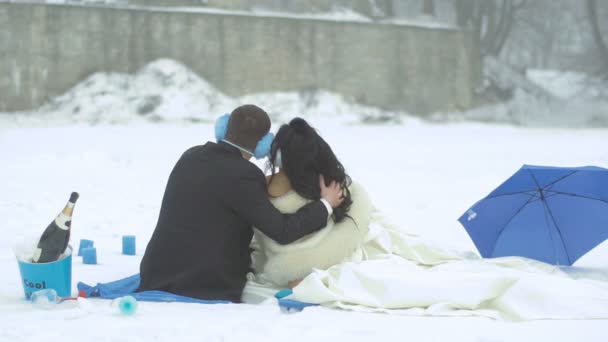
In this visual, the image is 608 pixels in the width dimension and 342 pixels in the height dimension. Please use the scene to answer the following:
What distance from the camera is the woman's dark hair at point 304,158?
4418mm

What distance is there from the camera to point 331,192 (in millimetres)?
4438

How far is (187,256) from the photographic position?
14.2ft

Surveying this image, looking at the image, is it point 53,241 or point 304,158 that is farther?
point 304,158

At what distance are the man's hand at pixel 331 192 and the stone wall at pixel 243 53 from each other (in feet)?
52.8

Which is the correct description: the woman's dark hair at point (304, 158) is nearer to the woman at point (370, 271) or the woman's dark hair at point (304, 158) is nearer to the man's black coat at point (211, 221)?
the woman at point (370, 271)

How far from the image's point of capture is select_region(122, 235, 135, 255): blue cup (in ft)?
20.5

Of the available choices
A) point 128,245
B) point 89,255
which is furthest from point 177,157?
point 89,255

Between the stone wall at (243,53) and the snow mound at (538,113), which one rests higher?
the stone wall at (243,53)

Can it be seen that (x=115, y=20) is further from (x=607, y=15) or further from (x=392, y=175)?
(x=607, y=15)

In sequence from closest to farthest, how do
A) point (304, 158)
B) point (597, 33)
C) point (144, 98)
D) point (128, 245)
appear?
point (304, 158) < point (128, 245) < point (144, 98) < point (597, 33)

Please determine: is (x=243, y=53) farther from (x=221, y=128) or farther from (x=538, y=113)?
(x=221, y=128)

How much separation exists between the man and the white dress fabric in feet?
0.49

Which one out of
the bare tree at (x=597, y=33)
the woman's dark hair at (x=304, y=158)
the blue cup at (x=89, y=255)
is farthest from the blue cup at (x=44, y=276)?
the bare tree at (x=597, y=33)

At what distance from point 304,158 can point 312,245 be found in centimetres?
44
